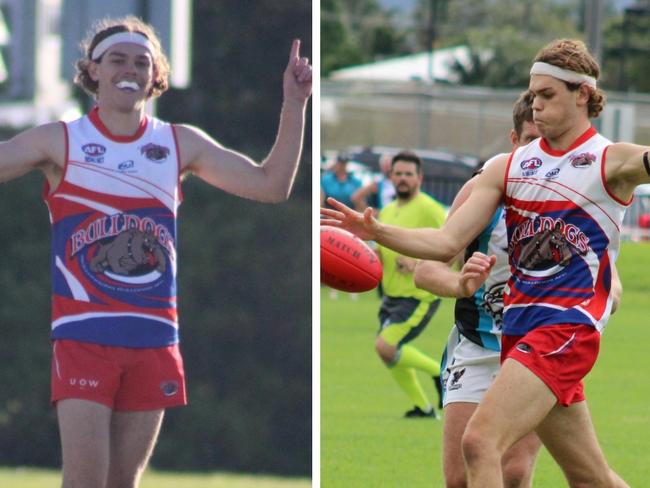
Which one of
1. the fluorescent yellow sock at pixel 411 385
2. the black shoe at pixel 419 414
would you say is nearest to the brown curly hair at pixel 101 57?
the fluorescent yellow sock at pixel 411 385

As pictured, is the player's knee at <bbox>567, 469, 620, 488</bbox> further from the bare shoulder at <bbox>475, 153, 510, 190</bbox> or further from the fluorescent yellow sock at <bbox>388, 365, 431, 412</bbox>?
the fluorescent yellow sock at <bbox>388, 365, 431, 412</bbox>

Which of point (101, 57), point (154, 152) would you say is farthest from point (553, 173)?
point (101, 57)

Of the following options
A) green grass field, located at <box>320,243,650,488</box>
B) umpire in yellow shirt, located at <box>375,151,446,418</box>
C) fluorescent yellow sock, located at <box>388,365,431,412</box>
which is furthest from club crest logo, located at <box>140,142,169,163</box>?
fluorescent yellow sock, located at <box>388,365,431,412</box>

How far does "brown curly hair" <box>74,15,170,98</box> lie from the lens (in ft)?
19.6

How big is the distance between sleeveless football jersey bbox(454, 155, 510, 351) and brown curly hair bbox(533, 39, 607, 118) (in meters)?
0.67

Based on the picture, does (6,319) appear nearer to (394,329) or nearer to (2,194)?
(2,194)

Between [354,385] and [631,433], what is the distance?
3.15 meters

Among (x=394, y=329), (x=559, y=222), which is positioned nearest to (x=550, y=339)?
(x=559, y=222)

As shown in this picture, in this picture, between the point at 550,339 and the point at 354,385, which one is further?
the point at 354,385

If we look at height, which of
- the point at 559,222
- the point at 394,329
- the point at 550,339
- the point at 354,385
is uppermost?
the point at 559,222

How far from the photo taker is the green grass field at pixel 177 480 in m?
12.2

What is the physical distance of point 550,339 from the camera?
552 cm

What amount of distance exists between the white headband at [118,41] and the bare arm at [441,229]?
99 cm

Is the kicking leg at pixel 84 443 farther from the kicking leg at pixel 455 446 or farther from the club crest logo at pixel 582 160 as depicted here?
the club crest logo at pixel 582 160
